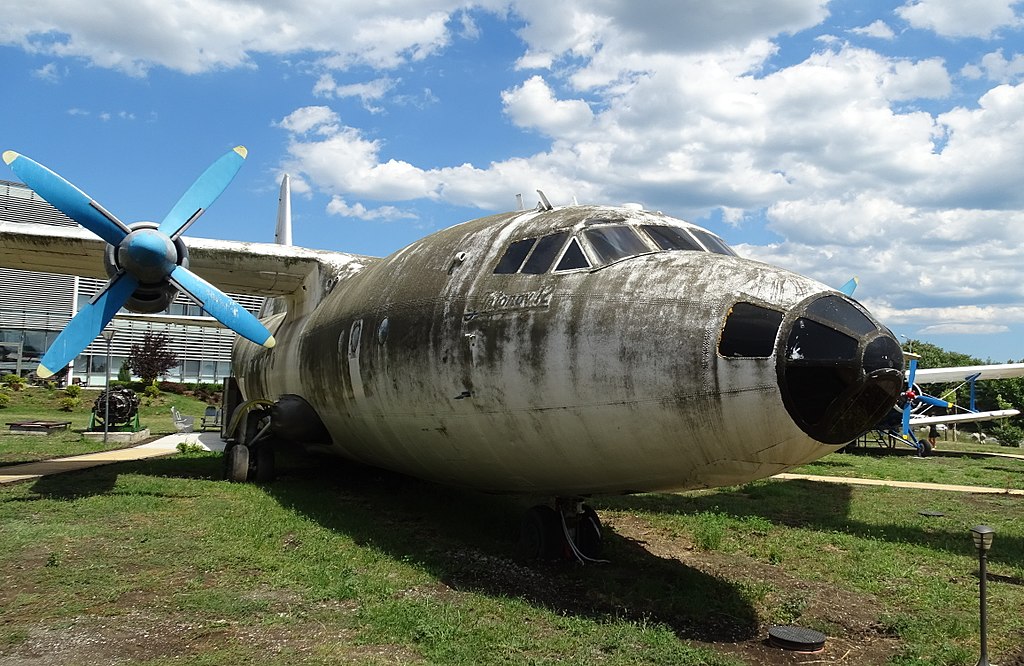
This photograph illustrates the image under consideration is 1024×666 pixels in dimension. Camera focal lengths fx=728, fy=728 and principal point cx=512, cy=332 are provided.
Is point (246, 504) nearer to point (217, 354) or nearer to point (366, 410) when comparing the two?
point (366, 410)

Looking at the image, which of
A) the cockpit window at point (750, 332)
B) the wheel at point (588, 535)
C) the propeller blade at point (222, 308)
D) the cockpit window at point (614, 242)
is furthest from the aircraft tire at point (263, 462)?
the cockpit window at point (750, 332)

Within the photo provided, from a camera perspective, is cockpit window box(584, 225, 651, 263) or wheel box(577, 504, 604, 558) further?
wheel box(577, 504, 604, 558)

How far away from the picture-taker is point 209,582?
7.34 meters

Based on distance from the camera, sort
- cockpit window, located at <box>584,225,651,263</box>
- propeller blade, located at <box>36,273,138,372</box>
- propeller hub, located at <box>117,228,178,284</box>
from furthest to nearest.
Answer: propeller hub, located at <box>117,228,178,284</box> < propeller blade, located at <box>36,273,138,372</box> < cockpit window, located at <box>584,225,651,263</box>

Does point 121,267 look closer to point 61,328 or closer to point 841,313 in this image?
point 841,313

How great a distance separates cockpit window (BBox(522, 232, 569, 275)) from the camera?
7973 millimetres

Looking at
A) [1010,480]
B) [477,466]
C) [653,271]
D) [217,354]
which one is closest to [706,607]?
[477,466]

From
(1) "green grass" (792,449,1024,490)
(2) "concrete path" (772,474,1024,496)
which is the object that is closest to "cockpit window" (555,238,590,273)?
(2) "concrete path" (772,474,1024,496)

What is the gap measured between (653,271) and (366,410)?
461 centimetres

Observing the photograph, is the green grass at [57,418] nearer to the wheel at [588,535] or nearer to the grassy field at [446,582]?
the grassy field at [446,582]

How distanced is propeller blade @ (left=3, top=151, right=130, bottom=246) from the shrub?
36279 millimetres

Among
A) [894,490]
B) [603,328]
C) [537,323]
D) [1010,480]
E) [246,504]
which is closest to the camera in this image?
[603,328]

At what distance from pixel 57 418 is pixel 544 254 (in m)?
39.2

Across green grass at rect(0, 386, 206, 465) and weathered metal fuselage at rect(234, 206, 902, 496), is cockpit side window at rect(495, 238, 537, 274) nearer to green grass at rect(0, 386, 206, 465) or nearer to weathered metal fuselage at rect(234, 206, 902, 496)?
weathered metal fuselage at rect(234, 206, 902, 496)
